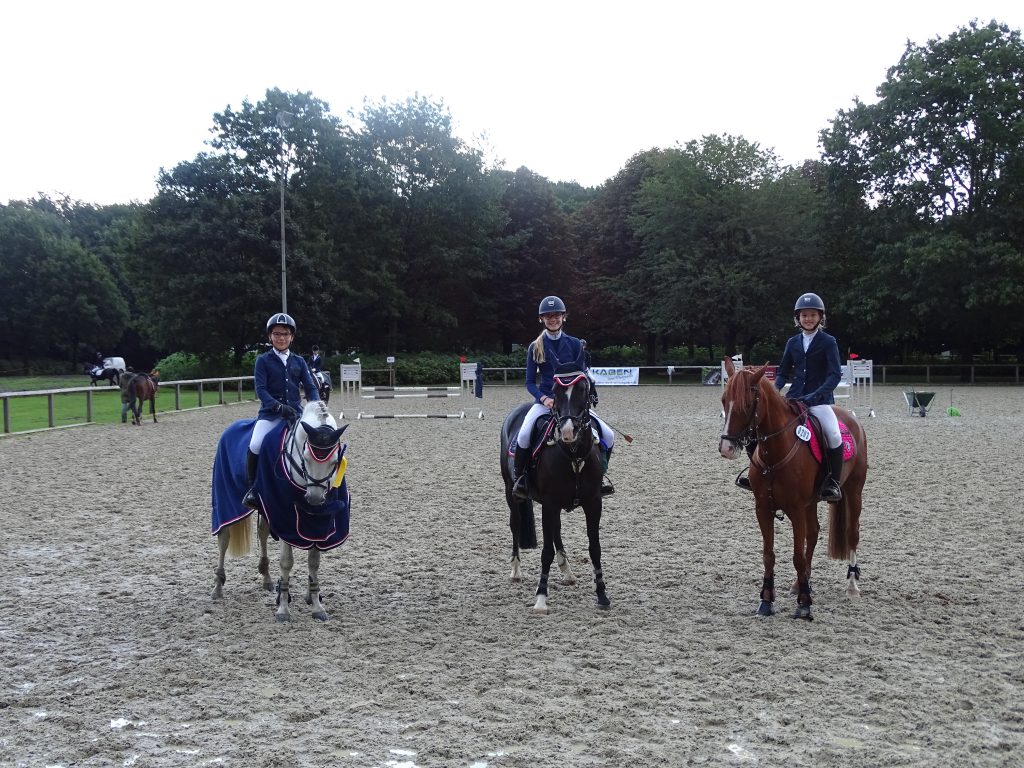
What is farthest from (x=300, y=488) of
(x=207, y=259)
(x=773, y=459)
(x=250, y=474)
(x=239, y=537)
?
(x=207, y=259)

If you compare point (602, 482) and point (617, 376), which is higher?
point (617, 376)

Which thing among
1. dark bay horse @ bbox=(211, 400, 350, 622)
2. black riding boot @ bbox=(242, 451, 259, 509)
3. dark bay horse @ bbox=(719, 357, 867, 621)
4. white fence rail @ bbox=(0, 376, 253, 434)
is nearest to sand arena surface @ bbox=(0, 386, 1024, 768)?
dark bay horse @ bbox=(719, 357, 867, 621)

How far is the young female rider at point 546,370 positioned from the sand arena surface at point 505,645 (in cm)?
103

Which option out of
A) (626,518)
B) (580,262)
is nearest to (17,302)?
(580,262)

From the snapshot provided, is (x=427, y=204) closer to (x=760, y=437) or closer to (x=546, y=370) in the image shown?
(x=546, y=370)

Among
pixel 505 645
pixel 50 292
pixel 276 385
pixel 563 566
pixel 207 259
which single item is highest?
pixel 50 292

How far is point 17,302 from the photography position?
66750mm

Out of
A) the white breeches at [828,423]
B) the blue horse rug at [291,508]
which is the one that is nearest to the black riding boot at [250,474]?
the blue horse rug at [291,508]

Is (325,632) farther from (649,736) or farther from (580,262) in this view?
(580,262)

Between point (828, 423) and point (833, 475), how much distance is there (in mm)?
401

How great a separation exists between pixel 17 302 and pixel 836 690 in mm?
73611

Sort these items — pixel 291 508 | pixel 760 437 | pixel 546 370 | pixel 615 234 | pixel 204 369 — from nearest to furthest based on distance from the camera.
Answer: pixel 291 508 → pixel 760 437 → pixel 546 370 → pixel 204 369 → pixel 615 234

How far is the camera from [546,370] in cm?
702

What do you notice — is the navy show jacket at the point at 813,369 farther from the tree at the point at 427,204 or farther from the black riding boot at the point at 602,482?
the tree at the point at 427,204
